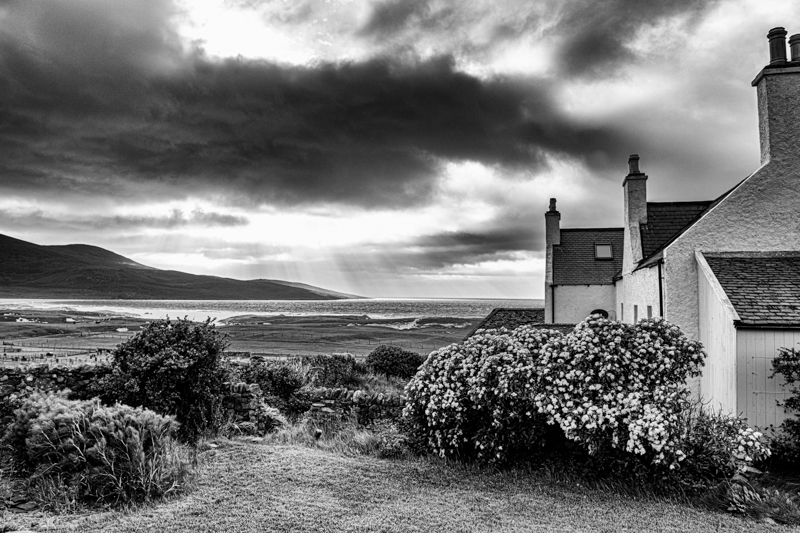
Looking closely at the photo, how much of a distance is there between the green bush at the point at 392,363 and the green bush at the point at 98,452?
563 inches

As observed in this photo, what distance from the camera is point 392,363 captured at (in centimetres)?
2159

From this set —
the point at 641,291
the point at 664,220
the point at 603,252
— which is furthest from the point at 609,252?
the point at 641,291

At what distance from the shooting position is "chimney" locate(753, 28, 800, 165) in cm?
1051

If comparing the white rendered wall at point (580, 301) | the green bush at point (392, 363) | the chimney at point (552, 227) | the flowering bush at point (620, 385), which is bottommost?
the green bush at point (392, 363)

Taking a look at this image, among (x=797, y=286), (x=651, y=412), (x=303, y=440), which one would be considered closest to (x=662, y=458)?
(x=651, y=412)

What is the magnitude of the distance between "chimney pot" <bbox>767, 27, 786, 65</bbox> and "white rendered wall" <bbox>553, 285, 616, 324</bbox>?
42.5ft

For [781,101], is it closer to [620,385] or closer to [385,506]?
[620,385]

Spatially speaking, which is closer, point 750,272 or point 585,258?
point 750,272

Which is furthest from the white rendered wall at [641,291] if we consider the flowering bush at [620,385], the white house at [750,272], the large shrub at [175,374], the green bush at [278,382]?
the large shrub at [175,374]

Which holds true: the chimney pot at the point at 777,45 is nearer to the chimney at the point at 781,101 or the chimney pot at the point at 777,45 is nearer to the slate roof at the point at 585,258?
the chimney at the point at 781,101

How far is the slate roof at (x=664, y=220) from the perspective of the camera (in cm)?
1541

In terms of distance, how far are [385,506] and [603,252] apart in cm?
2143

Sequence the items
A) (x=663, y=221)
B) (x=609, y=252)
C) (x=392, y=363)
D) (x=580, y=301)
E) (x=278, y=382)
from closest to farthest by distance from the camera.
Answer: (x=278, y=382) < (x=663, y=221) < (x=392, y=363) < (x=580, y=301) < (x=609, y=252)

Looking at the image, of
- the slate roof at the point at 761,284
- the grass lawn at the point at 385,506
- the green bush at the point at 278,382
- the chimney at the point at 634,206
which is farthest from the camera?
the chimney at the point at 634,206
